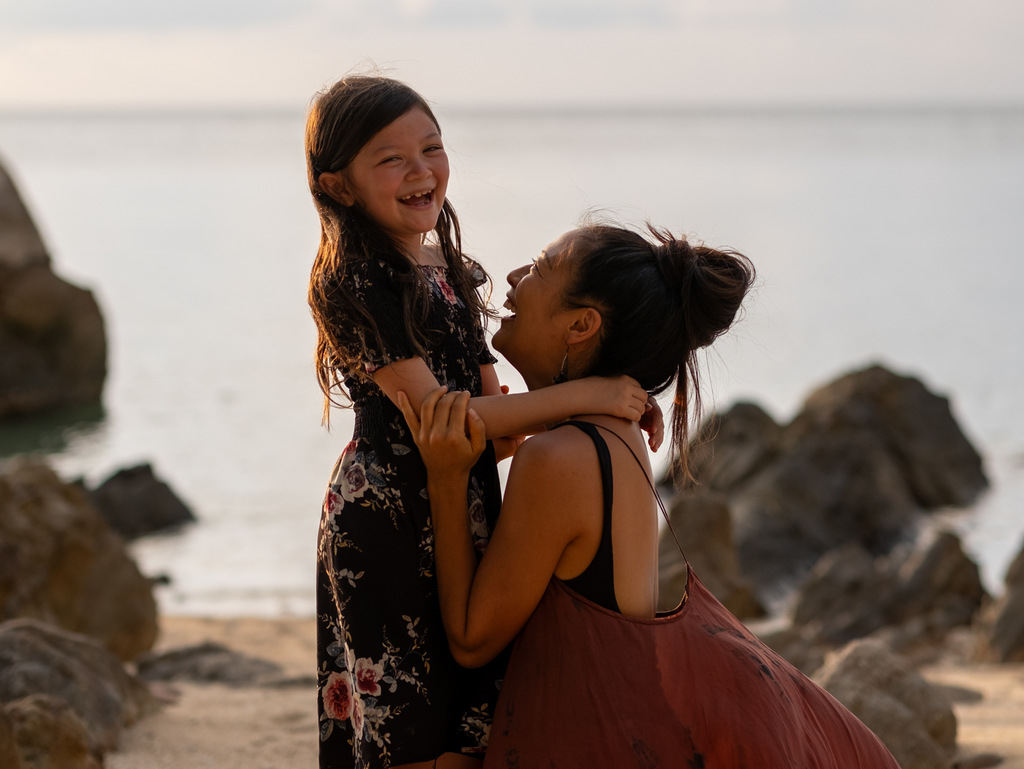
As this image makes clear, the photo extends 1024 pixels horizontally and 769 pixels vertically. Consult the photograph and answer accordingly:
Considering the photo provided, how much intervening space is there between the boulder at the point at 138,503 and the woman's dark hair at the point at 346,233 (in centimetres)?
790

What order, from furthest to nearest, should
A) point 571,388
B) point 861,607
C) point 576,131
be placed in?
1. point 576,131
2. point 861,607
3. point 571,388

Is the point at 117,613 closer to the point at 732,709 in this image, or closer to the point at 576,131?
the point at 732,709

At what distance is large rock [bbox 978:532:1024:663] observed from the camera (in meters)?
6.57

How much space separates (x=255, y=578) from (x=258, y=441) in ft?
14.3

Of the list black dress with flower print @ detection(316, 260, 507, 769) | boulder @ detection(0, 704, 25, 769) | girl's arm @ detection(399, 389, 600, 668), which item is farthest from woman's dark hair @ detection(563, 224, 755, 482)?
boulder @ detection(0, 704, 25, 769)

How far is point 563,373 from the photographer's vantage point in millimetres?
2729

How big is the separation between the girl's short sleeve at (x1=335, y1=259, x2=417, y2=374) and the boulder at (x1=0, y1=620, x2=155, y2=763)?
1950 mm

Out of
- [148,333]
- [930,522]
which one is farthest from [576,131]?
[930,522]

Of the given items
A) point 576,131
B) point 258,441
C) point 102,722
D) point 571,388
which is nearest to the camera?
point 571,388

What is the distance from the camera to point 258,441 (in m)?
13.2

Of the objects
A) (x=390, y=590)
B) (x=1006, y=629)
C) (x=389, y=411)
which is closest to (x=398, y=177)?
(x=389, y=411)

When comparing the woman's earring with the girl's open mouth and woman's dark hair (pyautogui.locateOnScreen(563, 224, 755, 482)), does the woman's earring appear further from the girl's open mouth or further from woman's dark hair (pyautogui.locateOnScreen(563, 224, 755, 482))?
the girl's open mouth

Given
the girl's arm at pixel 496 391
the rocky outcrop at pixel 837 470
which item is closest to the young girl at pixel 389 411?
the girl's arm at pixel 496 391

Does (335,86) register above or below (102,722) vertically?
above
